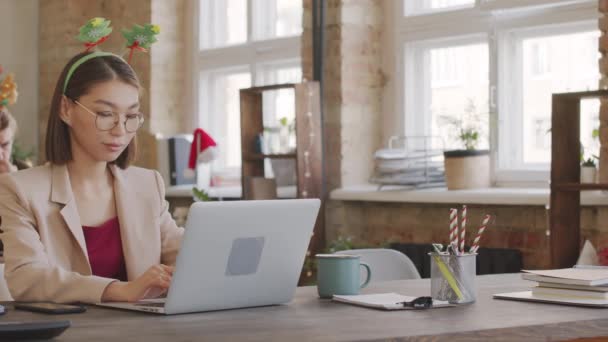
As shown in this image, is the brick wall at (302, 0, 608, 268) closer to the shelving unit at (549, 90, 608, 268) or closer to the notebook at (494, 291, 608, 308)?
the shelving unit at (549, 90, 608, 268)

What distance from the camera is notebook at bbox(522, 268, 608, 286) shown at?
7.04 ft

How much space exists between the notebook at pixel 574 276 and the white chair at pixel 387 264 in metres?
0.76

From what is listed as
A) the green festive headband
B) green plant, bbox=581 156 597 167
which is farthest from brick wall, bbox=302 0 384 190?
the green festive headband

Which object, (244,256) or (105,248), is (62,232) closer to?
(105,248)

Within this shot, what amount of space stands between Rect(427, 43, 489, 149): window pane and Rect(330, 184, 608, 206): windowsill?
0.39 metres

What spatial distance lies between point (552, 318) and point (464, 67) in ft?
11.3

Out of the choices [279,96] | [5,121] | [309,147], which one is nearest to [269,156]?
[309,147]

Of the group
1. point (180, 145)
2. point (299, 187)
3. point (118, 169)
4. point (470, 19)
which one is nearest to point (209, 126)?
point (180, 145)

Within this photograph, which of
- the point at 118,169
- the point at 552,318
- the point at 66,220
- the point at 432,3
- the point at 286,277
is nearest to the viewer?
the point at 552,318

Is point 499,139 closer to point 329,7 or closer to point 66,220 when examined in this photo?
point 329,7

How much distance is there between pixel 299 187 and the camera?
5.17 m

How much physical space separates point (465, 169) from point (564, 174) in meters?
1.20

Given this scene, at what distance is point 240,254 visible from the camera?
1.99m

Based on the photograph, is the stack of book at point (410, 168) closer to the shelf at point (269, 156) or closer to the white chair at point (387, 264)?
the shelf at point (269, 156)
